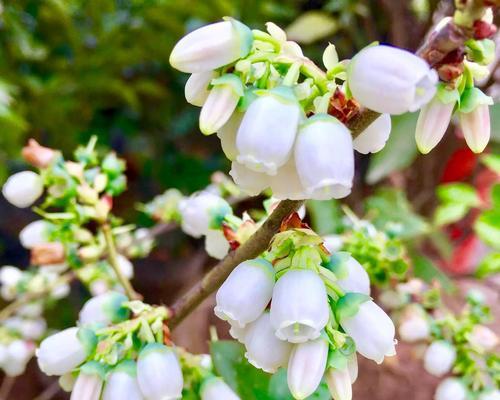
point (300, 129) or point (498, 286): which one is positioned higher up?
point (300, 129)

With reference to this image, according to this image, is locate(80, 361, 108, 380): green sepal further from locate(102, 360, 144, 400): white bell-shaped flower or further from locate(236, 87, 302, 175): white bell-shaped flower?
locate(236, 87, 302, 175): white bell-shaped flower

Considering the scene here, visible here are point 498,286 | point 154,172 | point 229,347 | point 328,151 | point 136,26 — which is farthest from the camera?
point 154,172

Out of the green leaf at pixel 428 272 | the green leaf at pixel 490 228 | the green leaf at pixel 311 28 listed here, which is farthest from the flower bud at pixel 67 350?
the green leaf at pixel 311 28

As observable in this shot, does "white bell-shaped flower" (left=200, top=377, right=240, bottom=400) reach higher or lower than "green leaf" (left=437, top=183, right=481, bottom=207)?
higher

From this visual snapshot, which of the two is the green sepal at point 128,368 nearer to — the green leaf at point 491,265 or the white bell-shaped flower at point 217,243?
the white bell-shaped flower at point 217,243

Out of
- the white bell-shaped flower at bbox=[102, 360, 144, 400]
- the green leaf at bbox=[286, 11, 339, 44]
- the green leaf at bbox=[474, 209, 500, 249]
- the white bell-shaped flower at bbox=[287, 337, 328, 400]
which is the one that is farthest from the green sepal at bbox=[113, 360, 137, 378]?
the green leaf at bbox=[286, 11, 339, 44]

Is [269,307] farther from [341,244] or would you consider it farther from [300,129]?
[341,244]

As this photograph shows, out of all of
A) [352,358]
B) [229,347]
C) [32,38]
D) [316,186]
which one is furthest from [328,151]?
[32,38]
